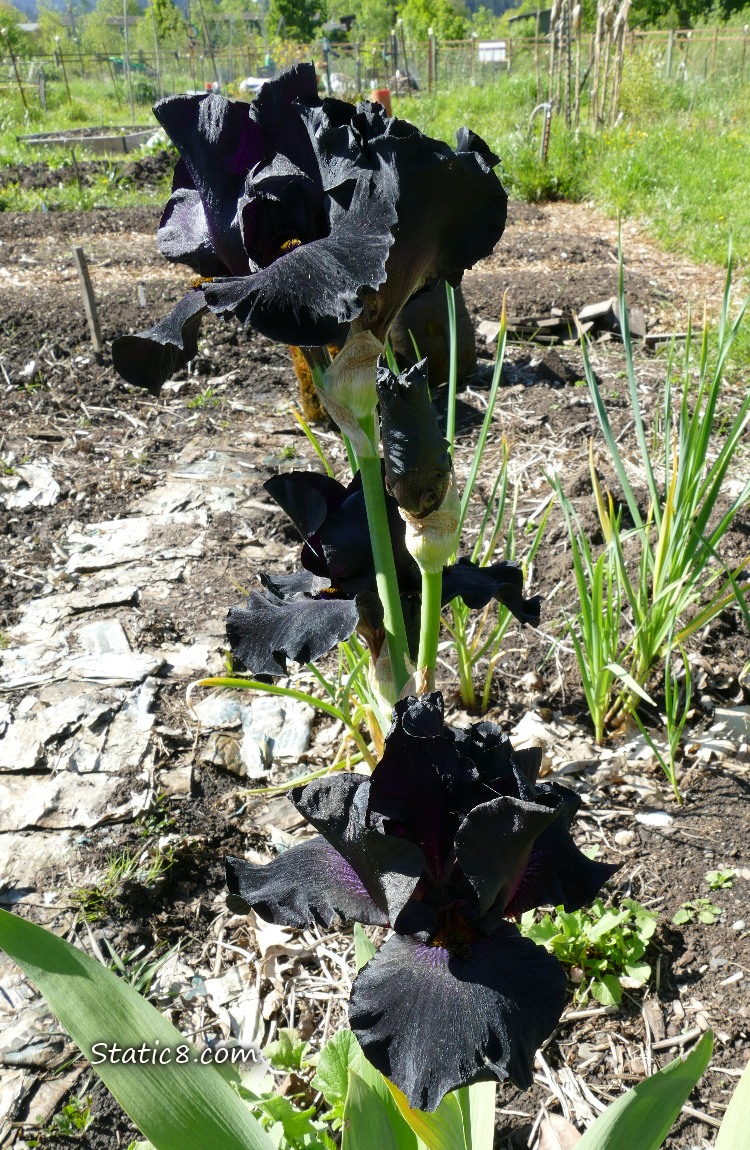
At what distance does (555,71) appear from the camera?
9.98m

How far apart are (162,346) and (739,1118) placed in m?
1.06

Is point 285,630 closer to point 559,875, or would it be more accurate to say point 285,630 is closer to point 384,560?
point 384,560

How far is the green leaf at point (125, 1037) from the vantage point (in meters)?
0.86

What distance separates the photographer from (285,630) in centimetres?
117

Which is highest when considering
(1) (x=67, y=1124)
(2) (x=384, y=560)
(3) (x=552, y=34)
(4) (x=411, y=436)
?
(3) (x=552, y=34)

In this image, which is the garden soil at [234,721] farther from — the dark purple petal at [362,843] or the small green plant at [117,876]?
the dark purple petal at [362,843]

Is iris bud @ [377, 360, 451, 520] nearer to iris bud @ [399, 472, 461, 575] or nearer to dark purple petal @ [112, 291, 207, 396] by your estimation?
iris bud @ [399, 472, 461, 575]

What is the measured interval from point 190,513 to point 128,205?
712 centimetres

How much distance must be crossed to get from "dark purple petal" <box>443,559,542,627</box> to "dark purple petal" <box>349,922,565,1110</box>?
19.1 inches

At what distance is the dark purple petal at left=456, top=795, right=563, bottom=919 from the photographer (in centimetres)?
79

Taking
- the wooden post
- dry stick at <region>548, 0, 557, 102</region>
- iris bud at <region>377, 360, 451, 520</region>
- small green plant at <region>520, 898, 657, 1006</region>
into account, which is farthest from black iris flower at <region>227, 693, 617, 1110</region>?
dry stick at <region>548, 0, 557, 102</region>

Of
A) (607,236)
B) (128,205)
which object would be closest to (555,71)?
(607,236)

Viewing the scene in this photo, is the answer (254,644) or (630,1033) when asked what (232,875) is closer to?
(254,644)

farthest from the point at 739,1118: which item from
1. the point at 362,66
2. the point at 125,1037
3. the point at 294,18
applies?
the point at 294,18
